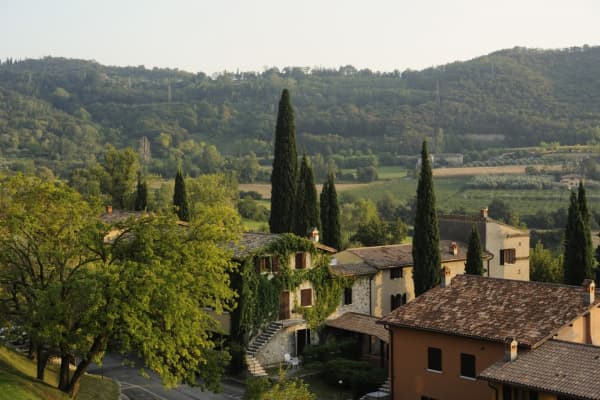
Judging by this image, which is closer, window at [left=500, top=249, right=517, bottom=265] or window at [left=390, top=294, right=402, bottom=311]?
window at [left=390, top=294, right=402, bottom=311]

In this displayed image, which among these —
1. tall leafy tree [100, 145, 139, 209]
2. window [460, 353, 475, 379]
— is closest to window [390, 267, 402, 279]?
window [460, 353, 475, 379]

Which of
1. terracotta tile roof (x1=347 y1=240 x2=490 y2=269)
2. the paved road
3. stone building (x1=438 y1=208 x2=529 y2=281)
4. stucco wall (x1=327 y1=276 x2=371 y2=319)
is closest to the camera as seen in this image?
the paved road

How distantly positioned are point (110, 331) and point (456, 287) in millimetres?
14702

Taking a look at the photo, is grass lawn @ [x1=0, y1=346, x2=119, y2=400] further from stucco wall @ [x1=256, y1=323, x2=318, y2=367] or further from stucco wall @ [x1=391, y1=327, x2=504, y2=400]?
stucco wall @ [x1=391, y1=327, x2=504, y2=400]

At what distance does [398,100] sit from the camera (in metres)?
178

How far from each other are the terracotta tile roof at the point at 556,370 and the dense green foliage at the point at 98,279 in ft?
37.4

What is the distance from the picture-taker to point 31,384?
30172 millimetres

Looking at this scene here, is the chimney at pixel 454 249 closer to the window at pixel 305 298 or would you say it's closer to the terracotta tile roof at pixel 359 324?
the terracotta tile roof at pixel 359 324

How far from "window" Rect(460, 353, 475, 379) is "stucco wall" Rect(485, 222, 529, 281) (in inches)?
918

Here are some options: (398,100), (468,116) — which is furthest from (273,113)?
(468,116)

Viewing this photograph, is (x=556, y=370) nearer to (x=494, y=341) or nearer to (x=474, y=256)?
(x=494, y=341)

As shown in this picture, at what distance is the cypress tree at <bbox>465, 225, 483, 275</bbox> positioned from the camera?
4606 cm

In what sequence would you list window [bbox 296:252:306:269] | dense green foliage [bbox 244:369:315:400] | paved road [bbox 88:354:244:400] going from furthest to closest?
window [bbox 296:252:306:269] < paved road [bbox 88:354:244:400] < dense green foliage [bbox 244:369:315:400]

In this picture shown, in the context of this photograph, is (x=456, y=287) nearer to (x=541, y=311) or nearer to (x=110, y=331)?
(x=541, y=311)
